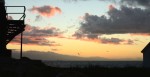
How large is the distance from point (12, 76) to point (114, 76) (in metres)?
8.69

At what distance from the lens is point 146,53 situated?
45500 mm

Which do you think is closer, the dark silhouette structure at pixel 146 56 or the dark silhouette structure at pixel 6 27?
the dark silhouette structure at pixel 6 27

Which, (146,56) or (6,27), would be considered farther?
(146,56)

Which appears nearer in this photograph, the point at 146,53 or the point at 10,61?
the point at 10,61

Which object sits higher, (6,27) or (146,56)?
(6,27)

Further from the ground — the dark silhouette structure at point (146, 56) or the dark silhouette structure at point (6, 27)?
the dark silhouette structure at point (6, 27)

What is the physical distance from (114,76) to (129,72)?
2215 millimetres

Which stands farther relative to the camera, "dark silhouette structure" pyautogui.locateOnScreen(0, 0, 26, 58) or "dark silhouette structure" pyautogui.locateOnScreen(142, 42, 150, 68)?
"dark silhouette structure" pyautogui.locateOnScreen(142, 42, 150, 68)

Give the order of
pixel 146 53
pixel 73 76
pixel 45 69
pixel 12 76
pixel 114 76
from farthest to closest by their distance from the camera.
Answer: pixel 146 53, pixel 114 76, pixel 45 69, pixel 12 76, pixel 73 76

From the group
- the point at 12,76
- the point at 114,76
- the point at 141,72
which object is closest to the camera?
the point at 12,76

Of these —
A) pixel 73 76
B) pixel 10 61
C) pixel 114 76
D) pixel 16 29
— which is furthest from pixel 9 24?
pixel 73 76

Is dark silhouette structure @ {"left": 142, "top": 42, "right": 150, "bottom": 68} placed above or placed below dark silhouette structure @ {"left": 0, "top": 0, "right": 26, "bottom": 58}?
below

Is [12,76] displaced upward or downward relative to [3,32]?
downward

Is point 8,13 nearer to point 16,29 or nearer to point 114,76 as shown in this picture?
point 16,29
